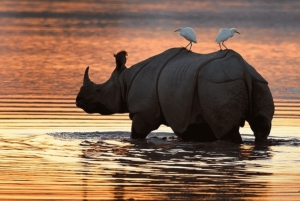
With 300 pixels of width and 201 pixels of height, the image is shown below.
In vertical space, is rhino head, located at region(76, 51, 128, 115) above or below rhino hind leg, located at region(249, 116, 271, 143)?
above

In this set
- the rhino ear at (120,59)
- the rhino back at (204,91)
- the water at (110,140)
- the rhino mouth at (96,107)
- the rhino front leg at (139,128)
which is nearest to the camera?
the water at (110,140)

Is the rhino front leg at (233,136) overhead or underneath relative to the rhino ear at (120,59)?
underneath

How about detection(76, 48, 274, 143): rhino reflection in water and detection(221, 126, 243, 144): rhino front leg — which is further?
detection(221, 126, 243, 144): rhino front leg

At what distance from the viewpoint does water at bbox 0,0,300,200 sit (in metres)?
11.9

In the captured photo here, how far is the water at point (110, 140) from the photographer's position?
38.9 ft

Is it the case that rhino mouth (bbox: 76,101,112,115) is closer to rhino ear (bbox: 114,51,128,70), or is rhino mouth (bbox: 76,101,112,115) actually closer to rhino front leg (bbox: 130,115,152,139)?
rhino ear (bbox: 114,51,128,70)

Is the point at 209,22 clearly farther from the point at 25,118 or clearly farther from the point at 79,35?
the point at 25,118

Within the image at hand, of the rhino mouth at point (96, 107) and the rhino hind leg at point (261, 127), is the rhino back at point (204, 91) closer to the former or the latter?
the rhino hind leg at point (261, 127)

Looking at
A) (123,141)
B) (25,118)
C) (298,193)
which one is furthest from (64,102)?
(298,193)

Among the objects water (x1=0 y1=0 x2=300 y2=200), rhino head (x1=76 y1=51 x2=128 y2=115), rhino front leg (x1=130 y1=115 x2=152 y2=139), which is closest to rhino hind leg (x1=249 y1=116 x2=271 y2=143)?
water (x1=0 y1=0 x2=300 y2=200)

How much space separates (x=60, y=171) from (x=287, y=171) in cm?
235

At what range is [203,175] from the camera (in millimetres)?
12688

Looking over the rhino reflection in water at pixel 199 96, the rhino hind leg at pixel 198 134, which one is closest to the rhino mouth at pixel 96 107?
the rhino reflection in water at pixel 199 96

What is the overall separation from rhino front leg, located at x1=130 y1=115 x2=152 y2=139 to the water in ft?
0.51
